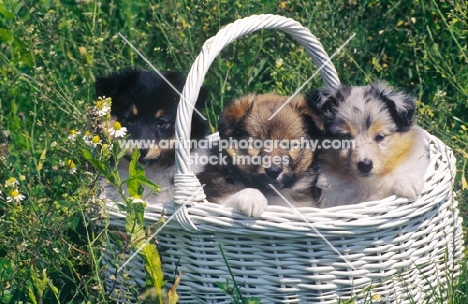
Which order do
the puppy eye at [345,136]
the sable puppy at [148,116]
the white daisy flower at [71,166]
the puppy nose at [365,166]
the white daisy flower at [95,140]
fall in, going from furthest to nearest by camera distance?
the sable puppy at [148,116]
the puppy eye at [345,136]
the puppy nose at [365,166]
the white daisy flower at [71,166]
the white daisy flower at [95,140]

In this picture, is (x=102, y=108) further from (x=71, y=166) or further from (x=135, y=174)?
(x=71, y=166)

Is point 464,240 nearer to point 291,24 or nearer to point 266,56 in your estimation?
point 291,24

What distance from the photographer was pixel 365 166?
3.76m

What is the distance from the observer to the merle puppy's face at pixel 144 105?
4102 millimetres

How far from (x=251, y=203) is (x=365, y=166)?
83cm

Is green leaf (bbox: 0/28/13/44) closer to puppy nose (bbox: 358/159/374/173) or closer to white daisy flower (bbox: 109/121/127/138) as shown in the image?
white daisy flower (bbox: 109/121/127/138)

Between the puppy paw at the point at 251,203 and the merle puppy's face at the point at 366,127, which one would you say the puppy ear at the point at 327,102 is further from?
the puppy paw at the point at 251,203

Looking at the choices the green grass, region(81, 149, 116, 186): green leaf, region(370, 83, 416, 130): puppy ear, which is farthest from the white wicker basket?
the green grass

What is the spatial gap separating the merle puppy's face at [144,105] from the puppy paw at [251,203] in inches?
35.4

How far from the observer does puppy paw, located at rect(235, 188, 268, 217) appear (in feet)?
10.5

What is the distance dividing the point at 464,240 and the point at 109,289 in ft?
7.14

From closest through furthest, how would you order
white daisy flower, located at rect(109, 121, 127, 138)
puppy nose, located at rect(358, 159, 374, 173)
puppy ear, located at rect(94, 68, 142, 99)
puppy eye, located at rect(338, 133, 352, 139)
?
white daisy flower, located at rect(109, 121, 127, 138), puppy nose, located at rect(358, 159, 374, 173), puppy eye, located at rect(338, 133, 352, 139), puppy ear, located at rect(94, 68, 142, 99)

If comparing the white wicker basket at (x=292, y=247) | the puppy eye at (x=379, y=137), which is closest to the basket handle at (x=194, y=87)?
the white wicker basket at (x=292, y=247)

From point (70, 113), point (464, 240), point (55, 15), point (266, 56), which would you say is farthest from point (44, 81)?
point (464, 240)
